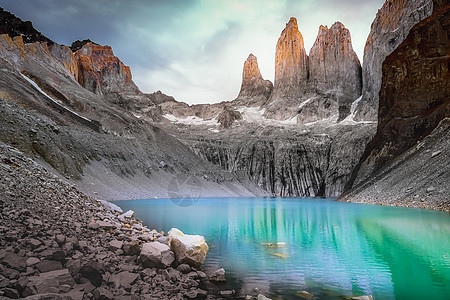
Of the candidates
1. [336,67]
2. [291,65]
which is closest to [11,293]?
[336,67]

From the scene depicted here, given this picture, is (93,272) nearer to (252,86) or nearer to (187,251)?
(187,251)

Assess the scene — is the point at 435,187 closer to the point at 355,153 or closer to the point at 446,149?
the point at 446,149

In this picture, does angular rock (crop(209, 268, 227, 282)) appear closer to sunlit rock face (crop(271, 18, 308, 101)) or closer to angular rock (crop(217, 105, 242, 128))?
angular rock (crop(217, 105, 242, 128))

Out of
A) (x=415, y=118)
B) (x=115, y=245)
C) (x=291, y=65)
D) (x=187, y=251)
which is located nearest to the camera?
(x=115, y=245)

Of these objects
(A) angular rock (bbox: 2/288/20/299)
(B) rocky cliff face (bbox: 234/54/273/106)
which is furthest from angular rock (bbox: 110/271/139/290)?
(B) rocky cliff face (bbox: 234/54/273/106)

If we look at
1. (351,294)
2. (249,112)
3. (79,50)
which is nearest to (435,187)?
(351,294)
